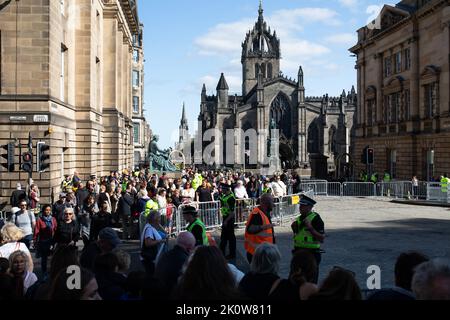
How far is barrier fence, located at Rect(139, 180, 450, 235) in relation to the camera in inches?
594

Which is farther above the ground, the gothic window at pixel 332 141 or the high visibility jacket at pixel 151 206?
the gothic window at pixel 332 141

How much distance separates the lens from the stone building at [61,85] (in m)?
17.8

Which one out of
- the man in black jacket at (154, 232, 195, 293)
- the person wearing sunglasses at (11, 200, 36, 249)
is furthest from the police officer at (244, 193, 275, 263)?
the person wearing sunglasses at (11, 200, 36, 249)

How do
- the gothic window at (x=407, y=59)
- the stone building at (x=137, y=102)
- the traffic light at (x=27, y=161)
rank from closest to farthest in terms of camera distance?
the traffic light at (x=27, y=161) < the gothic window at (x=407, y=59) < the stone building at (x=137, y=102)

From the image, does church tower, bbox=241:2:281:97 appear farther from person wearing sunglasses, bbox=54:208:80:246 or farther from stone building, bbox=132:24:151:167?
person wearing sunglasses, bbox=54:208:80:246

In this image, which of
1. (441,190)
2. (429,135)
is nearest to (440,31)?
(429,135)

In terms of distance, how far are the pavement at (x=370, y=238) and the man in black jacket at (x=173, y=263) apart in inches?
176

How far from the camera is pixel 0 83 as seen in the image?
18031 millimetres

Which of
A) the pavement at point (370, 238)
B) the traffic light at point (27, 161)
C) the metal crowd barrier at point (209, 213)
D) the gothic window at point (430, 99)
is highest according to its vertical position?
the gothic window at point (430, 99)

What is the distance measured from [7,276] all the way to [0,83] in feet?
48.1

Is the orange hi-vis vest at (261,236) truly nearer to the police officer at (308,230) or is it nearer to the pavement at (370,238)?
the police officer at (308,230)

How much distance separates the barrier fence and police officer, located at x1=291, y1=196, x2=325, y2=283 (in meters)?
2.57

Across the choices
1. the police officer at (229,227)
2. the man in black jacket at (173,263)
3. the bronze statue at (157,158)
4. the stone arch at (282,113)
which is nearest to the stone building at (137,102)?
the bronze statue at (157,158)

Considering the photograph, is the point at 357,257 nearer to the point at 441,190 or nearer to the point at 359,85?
the point at 441,190
